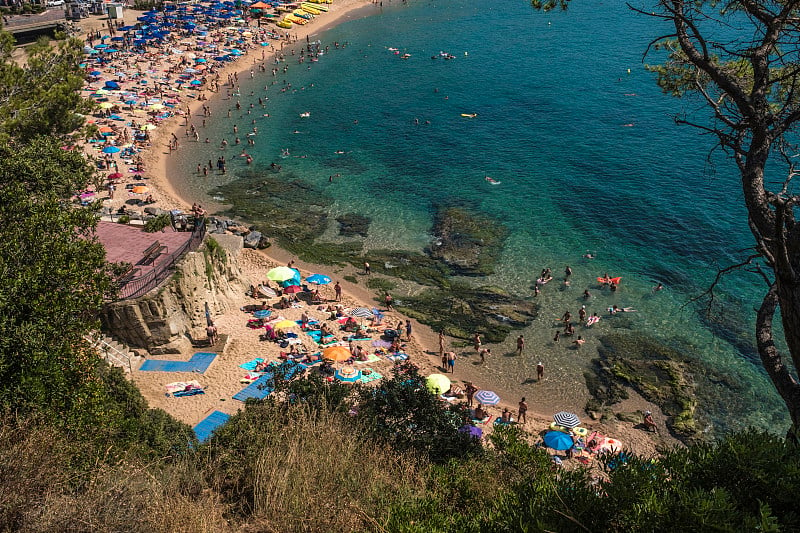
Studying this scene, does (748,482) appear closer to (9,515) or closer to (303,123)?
(9,515)

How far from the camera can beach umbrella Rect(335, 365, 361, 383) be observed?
79.4 ft

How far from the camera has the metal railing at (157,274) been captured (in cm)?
2236

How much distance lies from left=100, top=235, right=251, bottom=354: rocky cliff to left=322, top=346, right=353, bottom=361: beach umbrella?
551 centimetres

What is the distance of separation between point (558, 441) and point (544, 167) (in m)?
30.7

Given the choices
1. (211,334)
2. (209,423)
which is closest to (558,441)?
(209,423)

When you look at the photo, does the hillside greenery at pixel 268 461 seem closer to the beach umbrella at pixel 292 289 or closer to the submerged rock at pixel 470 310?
the submerged rock at pixel 470 310

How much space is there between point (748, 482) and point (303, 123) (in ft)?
177

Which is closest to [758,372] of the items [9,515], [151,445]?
[151,445]

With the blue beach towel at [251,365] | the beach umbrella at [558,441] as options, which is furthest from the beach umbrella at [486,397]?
the blue beach towel at [251,365]

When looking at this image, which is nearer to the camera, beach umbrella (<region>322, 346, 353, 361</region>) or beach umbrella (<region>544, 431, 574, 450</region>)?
beach umbrella (<region>544, 431, 574, 450</region>)

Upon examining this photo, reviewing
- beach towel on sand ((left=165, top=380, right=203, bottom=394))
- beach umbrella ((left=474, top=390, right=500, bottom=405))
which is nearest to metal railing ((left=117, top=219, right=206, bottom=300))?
beach towel on sand ((left=165, top=380, right=203, bottom=394))

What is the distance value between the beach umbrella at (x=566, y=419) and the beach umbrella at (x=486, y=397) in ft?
8.21

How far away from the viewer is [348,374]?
2444 centimetres

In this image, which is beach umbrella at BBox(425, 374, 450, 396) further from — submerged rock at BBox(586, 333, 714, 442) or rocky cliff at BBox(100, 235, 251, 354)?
rocky cliff at BBox(100, 235, 251, 354)
